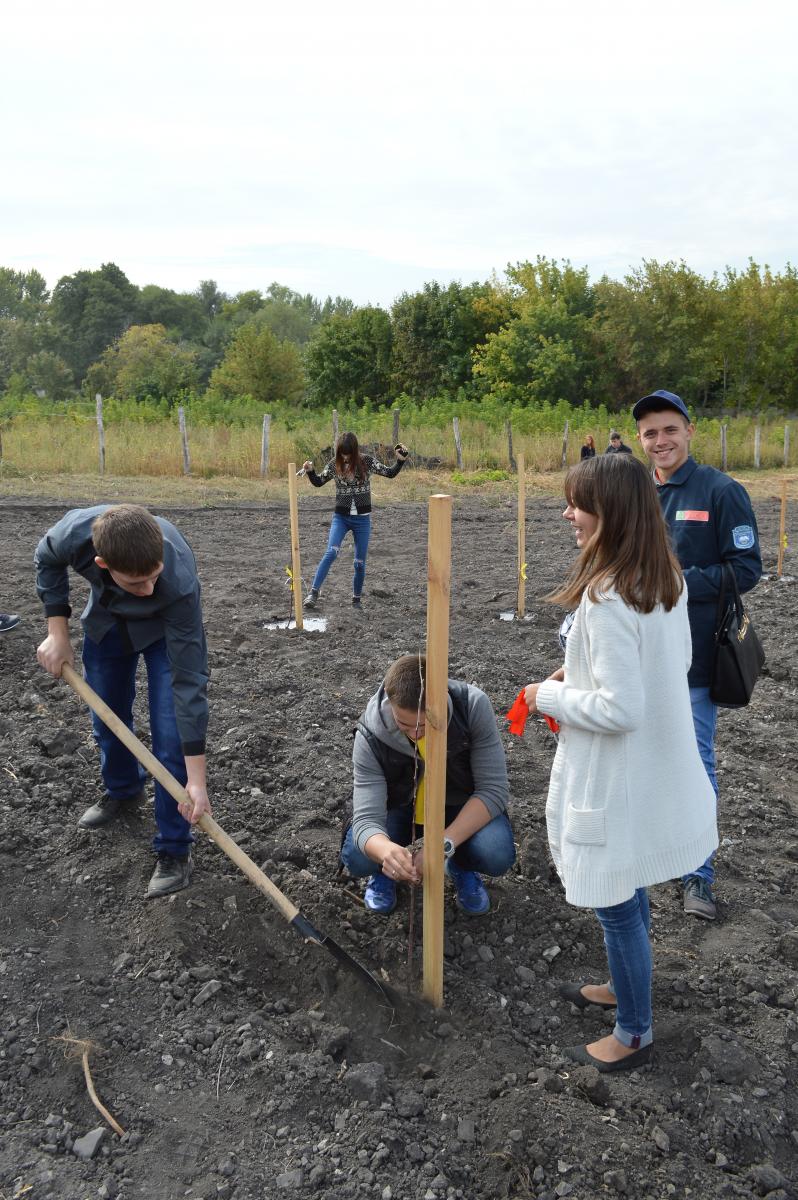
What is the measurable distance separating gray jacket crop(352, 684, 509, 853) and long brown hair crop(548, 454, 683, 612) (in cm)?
91

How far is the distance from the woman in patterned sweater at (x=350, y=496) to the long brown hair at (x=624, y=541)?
5236 mm

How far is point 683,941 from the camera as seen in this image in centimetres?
311

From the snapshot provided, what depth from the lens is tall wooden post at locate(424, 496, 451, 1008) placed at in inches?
87.2

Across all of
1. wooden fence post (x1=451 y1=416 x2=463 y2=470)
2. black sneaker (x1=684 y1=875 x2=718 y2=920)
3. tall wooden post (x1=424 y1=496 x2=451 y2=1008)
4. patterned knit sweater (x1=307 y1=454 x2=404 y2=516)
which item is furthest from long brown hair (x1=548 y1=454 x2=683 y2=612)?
wooden fence post (x1=451 y1=416 x2=463 y2=470)

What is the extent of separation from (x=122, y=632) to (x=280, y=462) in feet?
47.9

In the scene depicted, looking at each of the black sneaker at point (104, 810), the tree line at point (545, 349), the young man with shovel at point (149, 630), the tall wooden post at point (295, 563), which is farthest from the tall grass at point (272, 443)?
the young man with shovel at point (149, 630)

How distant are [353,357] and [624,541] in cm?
3656

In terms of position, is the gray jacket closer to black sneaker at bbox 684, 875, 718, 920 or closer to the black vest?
the black vest

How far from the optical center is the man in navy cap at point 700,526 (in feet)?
9.87

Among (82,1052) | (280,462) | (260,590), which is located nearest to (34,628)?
(260,590)

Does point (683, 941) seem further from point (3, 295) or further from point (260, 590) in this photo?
point (3, 295)

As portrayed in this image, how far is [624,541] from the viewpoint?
206cm

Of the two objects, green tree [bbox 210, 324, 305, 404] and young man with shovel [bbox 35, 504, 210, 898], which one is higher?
green tree [bbox 210, 324, 305, 404]

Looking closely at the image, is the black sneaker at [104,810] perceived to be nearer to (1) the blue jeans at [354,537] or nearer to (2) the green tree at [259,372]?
(1) the blue jeans at [354,537]
